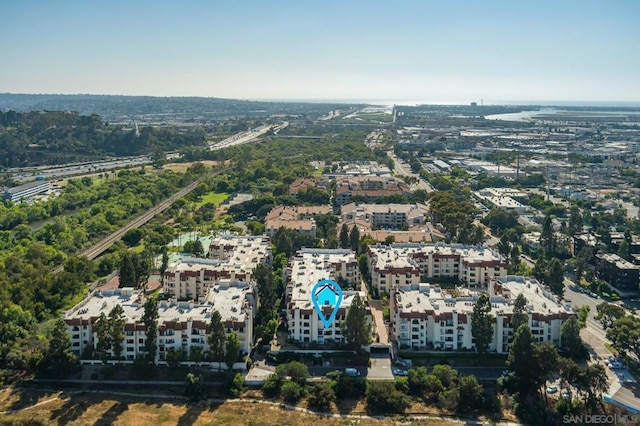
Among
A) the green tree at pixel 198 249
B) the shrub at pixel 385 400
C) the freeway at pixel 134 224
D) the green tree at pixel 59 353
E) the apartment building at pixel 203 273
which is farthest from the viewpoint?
the freeway at pixel 134 224

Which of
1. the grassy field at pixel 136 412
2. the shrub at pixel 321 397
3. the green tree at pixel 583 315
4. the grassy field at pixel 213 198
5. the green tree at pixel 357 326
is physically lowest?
the grassy field at pixel 136 412

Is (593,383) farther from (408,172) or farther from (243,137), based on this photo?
(243,137)

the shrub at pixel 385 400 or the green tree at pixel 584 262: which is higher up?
the green tree at pixel 584 262

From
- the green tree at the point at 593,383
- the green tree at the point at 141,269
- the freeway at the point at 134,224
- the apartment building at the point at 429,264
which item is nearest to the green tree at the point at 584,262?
the apartment building at the point at 429,264

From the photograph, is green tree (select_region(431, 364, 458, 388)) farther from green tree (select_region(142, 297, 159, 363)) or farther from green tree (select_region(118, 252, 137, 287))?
green tree (select_region(118, 252, 137, 287))

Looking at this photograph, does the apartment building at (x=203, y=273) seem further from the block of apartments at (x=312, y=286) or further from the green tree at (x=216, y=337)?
the green tree at (x=216, y=337)

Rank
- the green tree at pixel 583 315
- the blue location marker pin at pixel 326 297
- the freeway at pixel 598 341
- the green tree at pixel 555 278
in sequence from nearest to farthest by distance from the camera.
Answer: the freeway at pixel 598 341 < the blue location marker pin at pixel 326 297 < the green tree at pixel 583 315 < the green tree at pixel 555 278

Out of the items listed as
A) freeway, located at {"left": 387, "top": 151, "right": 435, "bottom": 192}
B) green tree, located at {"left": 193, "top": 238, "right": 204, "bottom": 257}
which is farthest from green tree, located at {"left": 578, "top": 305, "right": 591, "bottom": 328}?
freeway, located at {"left": 387, "top": 151, "right": 435, "bottom": 192}
